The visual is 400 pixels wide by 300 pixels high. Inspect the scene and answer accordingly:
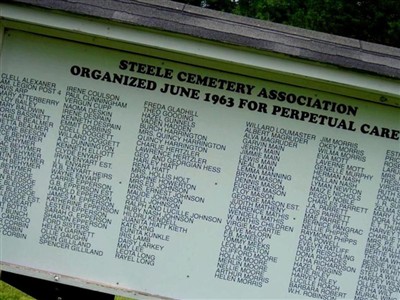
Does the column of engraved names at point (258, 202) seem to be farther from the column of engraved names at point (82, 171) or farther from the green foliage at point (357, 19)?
the green foliage at point (357, 19)

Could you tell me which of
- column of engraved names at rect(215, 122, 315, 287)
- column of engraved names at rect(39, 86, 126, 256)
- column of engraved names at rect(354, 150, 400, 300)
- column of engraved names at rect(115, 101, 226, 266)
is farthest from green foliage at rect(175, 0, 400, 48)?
column of engraved names at rect(39, 86, 126, 256)

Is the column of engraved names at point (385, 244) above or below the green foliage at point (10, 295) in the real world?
→ above

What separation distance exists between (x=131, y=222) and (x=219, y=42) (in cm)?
134

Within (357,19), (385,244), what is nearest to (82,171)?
(385,244)

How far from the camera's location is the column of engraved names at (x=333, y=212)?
137 inches

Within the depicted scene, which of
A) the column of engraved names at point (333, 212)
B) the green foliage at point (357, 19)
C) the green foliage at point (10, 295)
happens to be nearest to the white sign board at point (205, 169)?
the column of engraved names at point (333, 212)

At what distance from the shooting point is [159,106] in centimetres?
351

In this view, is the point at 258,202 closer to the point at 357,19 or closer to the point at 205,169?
the point at 205,169

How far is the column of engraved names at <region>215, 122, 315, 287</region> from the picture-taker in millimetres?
3490

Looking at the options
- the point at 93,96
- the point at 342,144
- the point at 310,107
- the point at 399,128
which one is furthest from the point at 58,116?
the point at 399,128

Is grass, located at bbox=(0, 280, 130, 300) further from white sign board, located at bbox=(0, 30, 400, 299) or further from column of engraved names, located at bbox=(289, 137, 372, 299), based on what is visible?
column of engraved names, located at bbox=(289, 137, 372, 299)

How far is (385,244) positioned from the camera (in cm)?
350

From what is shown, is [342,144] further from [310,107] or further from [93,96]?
[93,96]

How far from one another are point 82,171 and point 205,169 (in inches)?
32.9
